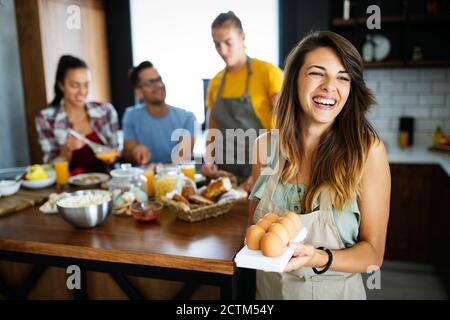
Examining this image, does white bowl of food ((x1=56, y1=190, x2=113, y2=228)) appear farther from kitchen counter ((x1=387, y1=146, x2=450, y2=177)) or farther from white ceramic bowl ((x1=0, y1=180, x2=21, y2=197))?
kitchen counter ((x1=387, y1=146, x2=450, y2=177))

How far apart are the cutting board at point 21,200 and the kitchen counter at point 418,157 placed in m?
2.54

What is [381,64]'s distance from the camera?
3672 mm

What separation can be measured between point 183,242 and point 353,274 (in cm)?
68

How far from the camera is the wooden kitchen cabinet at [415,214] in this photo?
3.29m

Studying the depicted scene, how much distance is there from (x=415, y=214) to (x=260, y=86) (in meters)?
1.65

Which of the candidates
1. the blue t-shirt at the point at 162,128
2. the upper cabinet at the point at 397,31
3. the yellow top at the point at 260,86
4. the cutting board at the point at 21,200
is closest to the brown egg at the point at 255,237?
the cutting board at the point at 21,200

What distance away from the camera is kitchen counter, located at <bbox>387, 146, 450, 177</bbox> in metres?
3.23

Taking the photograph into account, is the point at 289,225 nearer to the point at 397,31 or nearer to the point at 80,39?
the point at 397,31

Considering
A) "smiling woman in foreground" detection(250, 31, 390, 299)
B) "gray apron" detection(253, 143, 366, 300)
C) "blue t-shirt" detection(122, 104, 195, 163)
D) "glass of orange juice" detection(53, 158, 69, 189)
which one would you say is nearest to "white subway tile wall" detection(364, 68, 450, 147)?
"blue t-shirt" detection(122, 104, 195, 163)

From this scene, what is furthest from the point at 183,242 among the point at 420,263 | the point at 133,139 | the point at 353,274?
the point at 420,263

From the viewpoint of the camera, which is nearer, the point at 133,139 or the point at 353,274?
the point at 353,274
